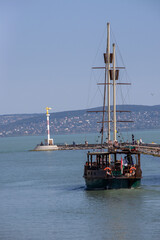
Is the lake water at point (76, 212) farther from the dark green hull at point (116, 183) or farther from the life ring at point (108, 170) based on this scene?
the life ring at point (108, 170)

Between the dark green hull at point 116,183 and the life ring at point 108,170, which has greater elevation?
the life ring at point 108,170

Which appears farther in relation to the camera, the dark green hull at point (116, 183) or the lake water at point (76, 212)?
the dark green hull at point (116, 183)

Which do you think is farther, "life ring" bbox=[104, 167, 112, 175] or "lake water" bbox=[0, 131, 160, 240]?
"life ring" bbox=[104, 167, 112, 175]

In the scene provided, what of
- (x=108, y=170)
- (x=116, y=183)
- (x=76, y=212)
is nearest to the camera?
(x=76, y=212)

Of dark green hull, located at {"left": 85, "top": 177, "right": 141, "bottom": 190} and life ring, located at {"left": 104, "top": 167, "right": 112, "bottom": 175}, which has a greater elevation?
life ring, located at {"left": 104, "top": 167, "right": 112, "bottom": 175}

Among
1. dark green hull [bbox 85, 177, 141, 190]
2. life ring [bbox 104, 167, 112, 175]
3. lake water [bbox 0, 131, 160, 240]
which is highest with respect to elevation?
life ring [bbox 104, 167, 112, 175]

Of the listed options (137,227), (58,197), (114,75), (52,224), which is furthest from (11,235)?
(114,75)

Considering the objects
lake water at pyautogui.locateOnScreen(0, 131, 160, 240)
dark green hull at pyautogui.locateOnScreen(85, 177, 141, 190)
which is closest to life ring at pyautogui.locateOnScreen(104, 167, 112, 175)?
dark green hull at pyautogui.locateOnScreen(85, 177, 141, 190)

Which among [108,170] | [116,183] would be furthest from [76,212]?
[108,170]

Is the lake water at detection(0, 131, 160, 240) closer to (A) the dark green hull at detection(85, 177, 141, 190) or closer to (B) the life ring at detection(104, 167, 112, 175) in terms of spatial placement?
(A) the dark green hull at detection(85, 177, 141, 190)

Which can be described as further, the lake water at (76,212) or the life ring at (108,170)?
the life ring at (108,170)

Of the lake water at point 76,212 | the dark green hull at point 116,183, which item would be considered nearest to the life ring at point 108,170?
the dark green hull at point 116,183

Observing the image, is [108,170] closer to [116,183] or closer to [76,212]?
[116,183]

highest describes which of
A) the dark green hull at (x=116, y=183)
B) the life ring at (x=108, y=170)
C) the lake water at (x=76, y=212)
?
the life ring at (x=108, y=170)
